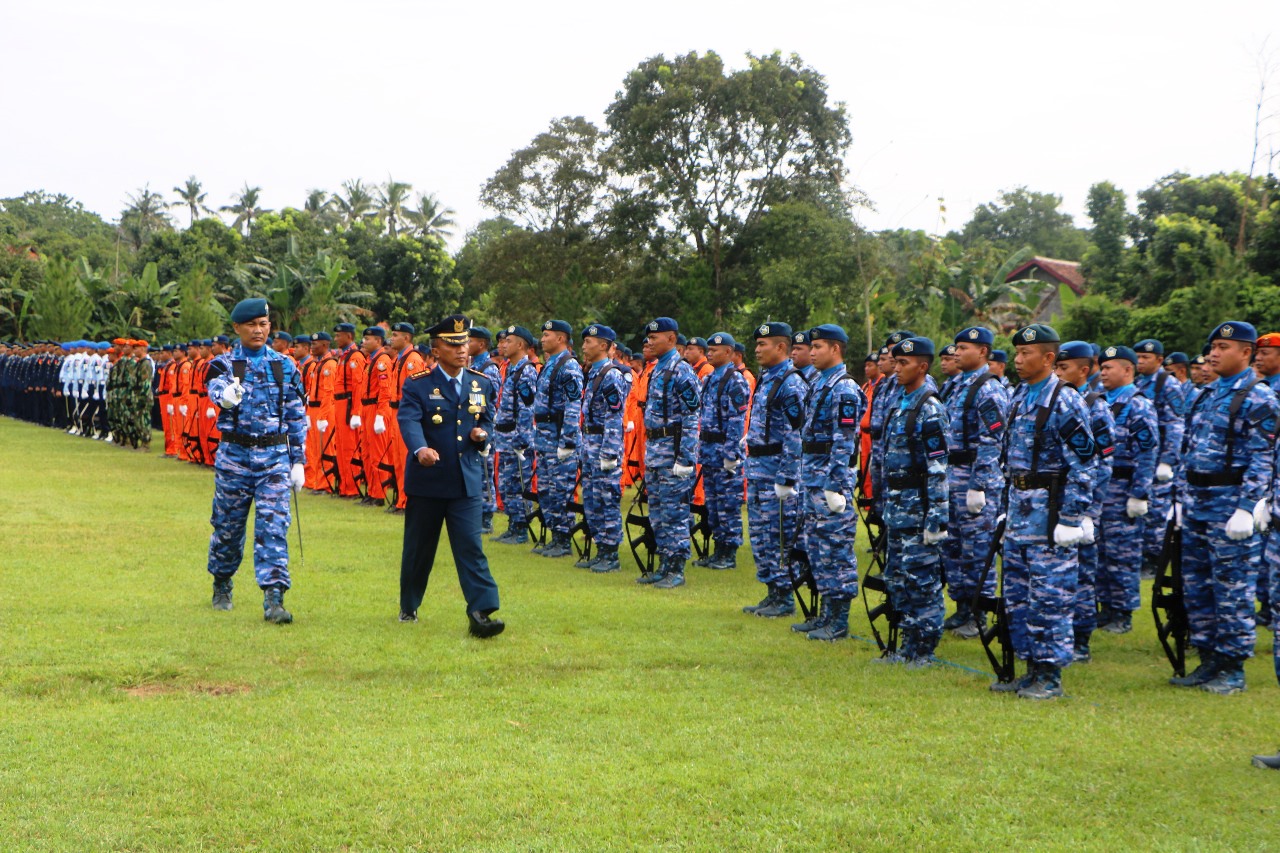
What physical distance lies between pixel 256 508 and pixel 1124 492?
670 centimetres

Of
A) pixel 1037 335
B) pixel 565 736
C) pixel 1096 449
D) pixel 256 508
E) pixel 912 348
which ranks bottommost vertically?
pixel 565 736

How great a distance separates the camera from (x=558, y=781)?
5.06 meters

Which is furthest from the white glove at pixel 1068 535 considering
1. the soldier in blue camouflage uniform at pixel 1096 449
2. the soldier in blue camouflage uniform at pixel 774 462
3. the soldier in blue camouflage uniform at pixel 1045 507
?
the soldier in blue camouflage uniform at pixel 774 462

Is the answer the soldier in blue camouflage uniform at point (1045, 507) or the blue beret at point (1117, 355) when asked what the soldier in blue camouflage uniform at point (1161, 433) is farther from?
the soldier in blue camouflage uniform at point (1045, 507)

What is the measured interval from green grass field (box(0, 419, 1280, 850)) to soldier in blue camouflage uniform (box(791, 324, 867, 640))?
0.42 m

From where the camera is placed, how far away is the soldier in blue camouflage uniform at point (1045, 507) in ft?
21.6

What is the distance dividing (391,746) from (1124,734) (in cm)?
Answer: 381

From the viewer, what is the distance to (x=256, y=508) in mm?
8305

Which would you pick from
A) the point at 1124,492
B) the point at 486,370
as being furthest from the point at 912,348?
the point at 486,370

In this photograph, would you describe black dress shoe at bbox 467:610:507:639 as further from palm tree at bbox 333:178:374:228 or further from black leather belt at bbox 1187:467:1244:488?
palm tree at bbox 333:178:374:228

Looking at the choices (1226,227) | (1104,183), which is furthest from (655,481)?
(1104,183)

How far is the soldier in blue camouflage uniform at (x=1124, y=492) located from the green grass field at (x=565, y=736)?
33cm

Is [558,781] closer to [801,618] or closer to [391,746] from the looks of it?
[391,746]

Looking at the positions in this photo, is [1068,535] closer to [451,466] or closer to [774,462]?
[774,462]
